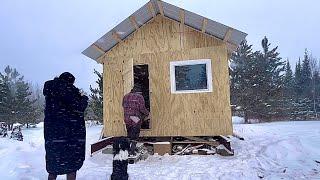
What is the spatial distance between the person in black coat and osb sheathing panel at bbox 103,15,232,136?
5023mm

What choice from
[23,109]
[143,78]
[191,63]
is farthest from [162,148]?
[23,109]

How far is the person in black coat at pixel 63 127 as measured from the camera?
181 inches

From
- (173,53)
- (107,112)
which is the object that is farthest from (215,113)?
(107,112)

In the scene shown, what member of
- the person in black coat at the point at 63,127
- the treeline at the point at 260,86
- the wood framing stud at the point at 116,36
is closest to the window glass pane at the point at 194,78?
the wood framing stud at the point at 116,36

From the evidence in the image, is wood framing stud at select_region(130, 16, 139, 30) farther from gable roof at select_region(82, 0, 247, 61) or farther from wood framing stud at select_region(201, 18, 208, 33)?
wood framing stud at select_region(201, 18, 208, 33)

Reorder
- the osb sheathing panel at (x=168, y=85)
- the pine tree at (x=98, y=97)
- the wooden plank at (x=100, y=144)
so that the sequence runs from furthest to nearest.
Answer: the pine tree at (x=98, y=97) < the osb sheathing panel at (x=168, y=85) < the wooden plank at (x=100, y=144)

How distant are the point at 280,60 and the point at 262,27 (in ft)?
262

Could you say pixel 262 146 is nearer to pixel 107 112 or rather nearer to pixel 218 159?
pixel 218 159

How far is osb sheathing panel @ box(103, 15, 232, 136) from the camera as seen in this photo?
9391 millimetres

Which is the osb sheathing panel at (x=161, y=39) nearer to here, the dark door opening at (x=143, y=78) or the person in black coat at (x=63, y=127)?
the dark door opening at (x=143, y=78)

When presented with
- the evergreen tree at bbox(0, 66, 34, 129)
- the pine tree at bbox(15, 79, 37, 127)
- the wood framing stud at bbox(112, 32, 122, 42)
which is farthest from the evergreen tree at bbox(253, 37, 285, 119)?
the evergreen tree at bbox(0, 66, 34, 129)

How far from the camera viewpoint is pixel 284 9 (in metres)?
95.1

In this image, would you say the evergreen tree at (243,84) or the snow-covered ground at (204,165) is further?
the evergreen tree at (243,84)

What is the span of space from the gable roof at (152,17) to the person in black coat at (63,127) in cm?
496
